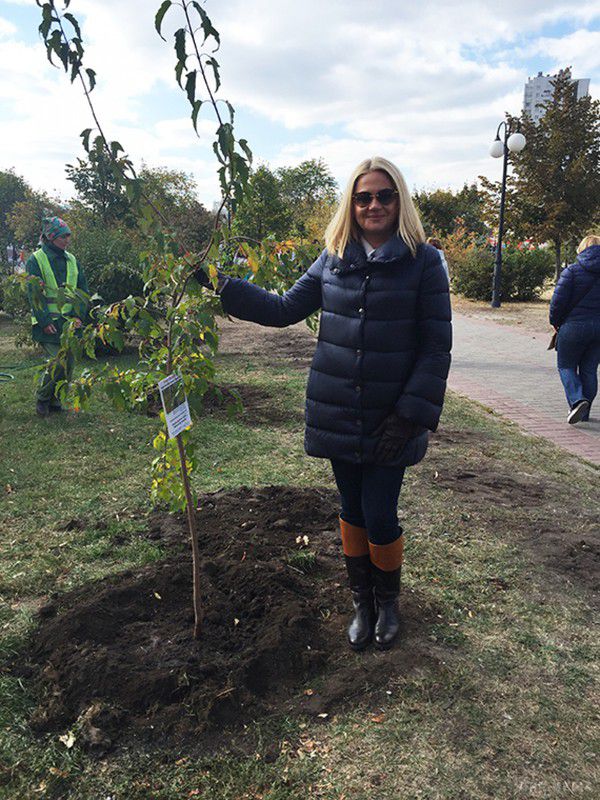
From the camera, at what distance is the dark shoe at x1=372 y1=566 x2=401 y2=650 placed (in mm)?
2828

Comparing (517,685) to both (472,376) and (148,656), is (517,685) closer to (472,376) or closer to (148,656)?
(148,656)

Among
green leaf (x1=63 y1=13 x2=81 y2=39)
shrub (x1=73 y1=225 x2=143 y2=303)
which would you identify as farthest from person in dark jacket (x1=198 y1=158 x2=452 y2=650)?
shrub (x1=73 y1=225 x2=143 y2=303)

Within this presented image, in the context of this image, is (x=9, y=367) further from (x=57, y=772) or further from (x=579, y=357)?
(x=57, y=772)

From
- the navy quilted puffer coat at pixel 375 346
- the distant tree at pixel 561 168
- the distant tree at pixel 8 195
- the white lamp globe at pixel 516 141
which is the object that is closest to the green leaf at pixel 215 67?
the navy quilted puffer coat at pixel 375 346

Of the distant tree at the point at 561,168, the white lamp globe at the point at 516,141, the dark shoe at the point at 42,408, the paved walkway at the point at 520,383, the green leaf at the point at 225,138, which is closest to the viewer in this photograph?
the green leaf at the point at 225,138

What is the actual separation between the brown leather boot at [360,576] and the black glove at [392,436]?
48 cm

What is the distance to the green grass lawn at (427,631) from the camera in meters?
2.16

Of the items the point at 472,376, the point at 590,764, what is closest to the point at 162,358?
the point at 590,764

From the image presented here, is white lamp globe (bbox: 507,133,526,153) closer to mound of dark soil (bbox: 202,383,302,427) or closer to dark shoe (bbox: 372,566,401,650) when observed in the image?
mound of dark soil (bbox: 202,383,302,427)

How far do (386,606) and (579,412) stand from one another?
4.46m

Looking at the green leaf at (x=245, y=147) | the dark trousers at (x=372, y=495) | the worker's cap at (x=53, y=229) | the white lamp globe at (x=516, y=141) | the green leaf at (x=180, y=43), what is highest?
the white lamp globe at (x=516, y=141)

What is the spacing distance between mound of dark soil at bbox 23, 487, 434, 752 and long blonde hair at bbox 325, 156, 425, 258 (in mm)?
1658

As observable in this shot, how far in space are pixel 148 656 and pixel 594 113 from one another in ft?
66.1

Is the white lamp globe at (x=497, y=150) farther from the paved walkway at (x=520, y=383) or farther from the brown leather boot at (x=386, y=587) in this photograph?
the brown leather boot at (x=386, y=587)
